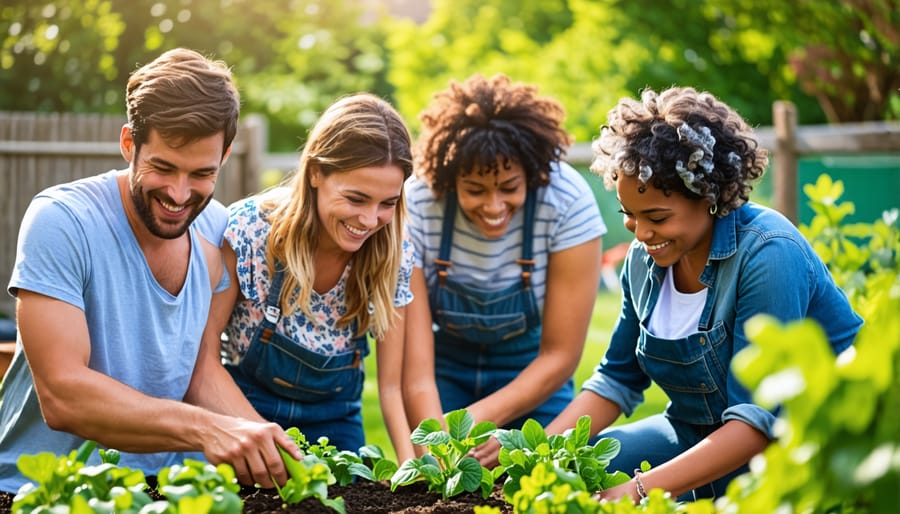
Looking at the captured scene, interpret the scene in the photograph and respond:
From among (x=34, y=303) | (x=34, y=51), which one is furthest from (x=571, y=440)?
(x=34, y=51)

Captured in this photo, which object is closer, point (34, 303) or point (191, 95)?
point (34, 303)

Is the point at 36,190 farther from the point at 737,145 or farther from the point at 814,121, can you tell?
the point at 814,121

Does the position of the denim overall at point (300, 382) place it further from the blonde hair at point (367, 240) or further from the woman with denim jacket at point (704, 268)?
the woman with denim jacket at point (704, 268)

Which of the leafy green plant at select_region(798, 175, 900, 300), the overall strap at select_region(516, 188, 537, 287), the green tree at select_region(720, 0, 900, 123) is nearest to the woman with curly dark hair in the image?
the overall strap at select_region(516, 188, 537, 287)

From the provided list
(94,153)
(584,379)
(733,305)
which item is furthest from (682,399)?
(94,153)

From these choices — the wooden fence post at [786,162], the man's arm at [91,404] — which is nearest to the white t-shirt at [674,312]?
the man's arm at [91,404]

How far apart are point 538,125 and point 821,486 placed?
86.8 inches

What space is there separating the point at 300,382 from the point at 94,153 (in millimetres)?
4294

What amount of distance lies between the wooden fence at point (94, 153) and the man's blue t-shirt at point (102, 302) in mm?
4496

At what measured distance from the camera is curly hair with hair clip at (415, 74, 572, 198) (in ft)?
10.2

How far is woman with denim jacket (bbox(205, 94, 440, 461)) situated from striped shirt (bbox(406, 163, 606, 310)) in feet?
1.08

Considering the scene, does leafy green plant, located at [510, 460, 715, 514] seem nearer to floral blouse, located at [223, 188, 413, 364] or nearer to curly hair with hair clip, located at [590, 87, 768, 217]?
curly hair with hair clip, located at [590, 87, 768, 217]

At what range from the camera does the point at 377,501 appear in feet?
7.19

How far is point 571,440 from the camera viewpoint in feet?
6.89
